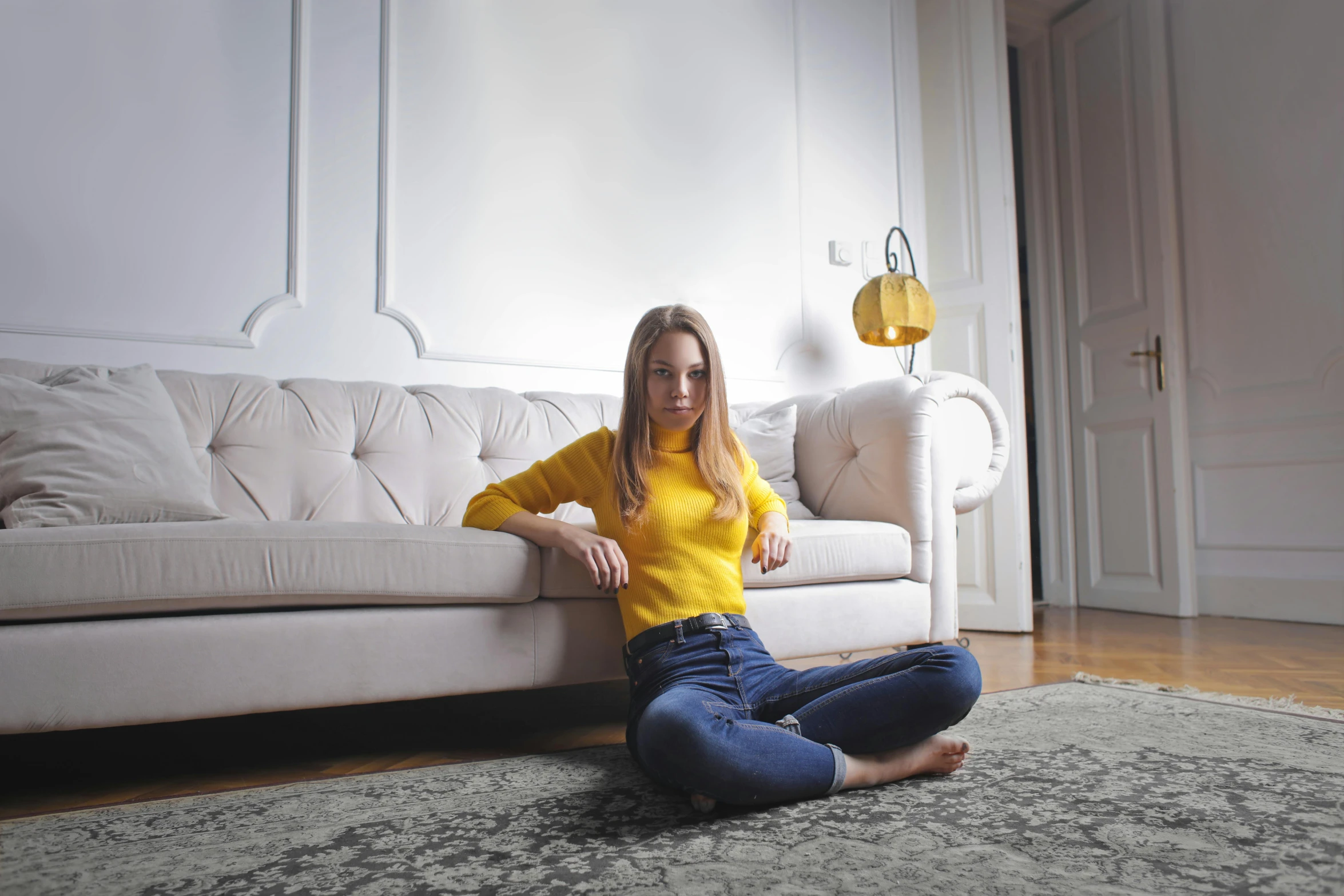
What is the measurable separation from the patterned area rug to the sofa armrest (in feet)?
2.15

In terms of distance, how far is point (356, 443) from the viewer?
1.86 meters

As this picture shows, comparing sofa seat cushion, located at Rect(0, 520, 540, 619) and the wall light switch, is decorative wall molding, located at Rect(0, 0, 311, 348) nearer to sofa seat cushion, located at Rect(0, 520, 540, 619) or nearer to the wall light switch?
sofa seat cushion, located at Rect(0, 520, 540, 619)

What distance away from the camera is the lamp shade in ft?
9.32

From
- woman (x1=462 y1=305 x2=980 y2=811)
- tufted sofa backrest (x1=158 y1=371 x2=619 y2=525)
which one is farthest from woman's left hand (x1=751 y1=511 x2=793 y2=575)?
tufted sofa backrest (x1=158 y1=371 x2=619 y2=525)

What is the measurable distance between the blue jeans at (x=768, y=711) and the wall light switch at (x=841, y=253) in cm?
221

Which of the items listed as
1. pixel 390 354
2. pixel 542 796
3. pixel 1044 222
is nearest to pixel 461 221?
pixel 390 354

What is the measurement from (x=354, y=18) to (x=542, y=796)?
7.20ft

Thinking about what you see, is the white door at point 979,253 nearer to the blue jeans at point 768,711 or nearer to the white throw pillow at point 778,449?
the white throw pillow at point 778,449

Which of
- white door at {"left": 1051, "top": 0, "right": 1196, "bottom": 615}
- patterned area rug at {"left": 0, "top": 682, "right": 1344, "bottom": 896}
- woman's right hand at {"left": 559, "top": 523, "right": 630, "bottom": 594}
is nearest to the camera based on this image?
patterned area rug at {"left": 0, "top": 682, "right": 1344, "bottom": 896}

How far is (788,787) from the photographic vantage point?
0.94 meters

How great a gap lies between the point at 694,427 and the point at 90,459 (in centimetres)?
98

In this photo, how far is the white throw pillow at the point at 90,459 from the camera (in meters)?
1.28

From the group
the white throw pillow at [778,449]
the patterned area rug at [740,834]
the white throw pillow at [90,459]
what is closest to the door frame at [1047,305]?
the white throw pillow at [778,449]

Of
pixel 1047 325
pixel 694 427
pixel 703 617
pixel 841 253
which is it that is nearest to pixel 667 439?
pixel 694 427
